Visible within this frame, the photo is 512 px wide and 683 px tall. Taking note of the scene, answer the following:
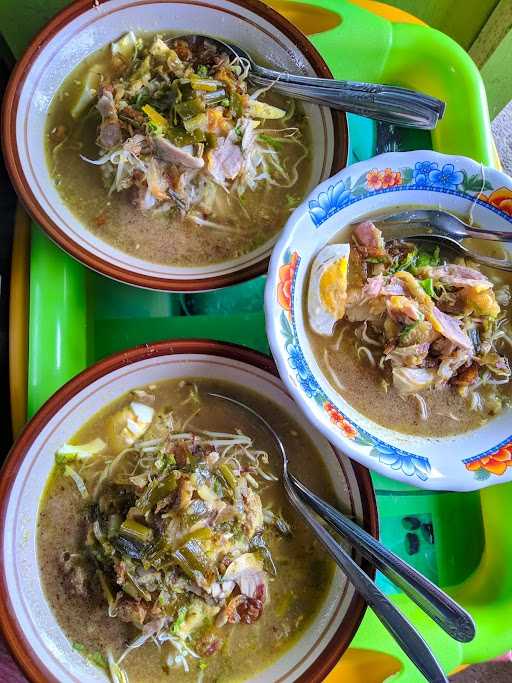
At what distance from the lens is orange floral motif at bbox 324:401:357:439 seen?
48.8 inches

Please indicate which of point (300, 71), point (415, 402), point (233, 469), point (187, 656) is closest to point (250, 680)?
point (187, 656)

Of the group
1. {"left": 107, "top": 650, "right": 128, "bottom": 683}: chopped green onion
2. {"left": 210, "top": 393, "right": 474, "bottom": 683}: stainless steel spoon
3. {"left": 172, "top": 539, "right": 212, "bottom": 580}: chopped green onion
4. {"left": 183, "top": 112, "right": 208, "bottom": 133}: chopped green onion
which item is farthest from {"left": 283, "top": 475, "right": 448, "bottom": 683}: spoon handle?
{"left": 183, "top": 112, "right": 208, "bottom": 133}: chopped green onion

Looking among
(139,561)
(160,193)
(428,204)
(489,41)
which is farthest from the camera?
(489,41)

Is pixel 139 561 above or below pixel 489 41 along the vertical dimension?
below

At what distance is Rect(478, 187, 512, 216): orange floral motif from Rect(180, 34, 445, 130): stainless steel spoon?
0.25 m

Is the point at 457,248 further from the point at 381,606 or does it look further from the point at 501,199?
the point at 381,606

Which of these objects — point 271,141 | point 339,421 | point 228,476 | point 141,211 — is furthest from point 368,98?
point 228,476

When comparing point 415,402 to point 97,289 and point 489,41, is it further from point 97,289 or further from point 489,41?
point 489,41

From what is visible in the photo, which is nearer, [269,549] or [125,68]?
[269,549]

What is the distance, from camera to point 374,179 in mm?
1313

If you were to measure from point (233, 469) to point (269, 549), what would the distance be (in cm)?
19

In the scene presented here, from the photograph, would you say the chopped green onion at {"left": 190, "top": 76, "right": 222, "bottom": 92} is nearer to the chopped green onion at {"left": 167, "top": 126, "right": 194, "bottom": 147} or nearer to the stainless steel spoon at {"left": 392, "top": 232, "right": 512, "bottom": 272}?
the chopped green onion at {"left": 167, "top": 126, "right": 194, "bottom": 147}

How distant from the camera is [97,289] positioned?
158 cm

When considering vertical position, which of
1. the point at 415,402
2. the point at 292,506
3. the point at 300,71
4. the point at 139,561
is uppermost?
the point at 300,71
